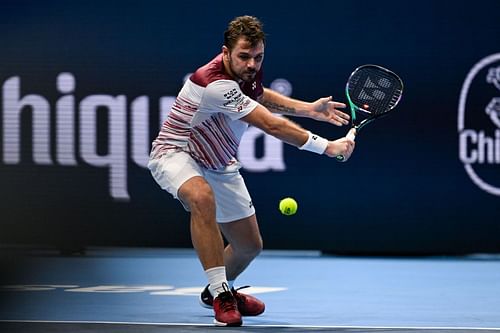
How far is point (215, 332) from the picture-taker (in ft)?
17.9

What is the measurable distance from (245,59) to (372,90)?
0.95 meters

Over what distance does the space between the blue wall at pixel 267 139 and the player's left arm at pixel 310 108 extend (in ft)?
10.6

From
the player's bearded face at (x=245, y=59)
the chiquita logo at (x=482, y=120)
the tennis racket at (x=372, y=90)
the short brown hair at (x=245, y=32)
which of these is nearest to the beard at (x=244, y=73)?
the player's bearded face at (x=245, y=59)

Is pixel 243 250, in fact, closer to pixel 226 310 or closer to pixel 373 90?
pixel 226 310

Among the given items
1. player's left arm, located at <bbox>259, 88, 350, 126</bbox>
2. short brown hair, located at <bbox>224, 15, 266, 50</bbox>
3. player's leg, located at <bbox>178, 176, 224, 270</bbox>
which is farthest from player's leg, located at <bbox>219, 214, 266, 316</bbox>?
short brown hair, located at <bbox>224, 15, 266, 50</bbox>

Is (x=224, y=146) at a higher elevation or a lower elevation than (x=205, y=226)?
higher

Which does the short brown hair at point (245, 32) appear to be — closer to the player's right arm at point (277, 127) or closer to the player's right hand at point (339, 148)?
the player's right arm at point (277, 127)

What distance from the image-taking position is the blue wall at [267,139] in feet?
32.1

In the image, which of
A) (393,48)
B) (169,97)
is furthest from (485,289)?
(169,97)

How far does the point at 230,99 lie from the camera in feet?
19.1

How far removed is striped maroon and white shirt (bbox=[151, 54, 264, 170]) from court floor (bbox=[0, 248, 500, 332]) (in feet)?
2.83

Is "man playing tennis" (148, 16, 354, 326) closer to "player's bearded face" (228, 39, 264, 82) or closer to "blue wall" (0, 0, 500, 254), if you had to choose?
"player's bearded face" (228, 39, 264, 82)

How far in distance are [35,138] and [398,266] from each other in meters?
3.26

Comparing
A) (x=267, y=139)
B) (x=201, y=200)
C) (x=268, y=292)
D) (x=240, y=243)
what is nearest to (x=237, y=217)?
(x=240, y=243)
